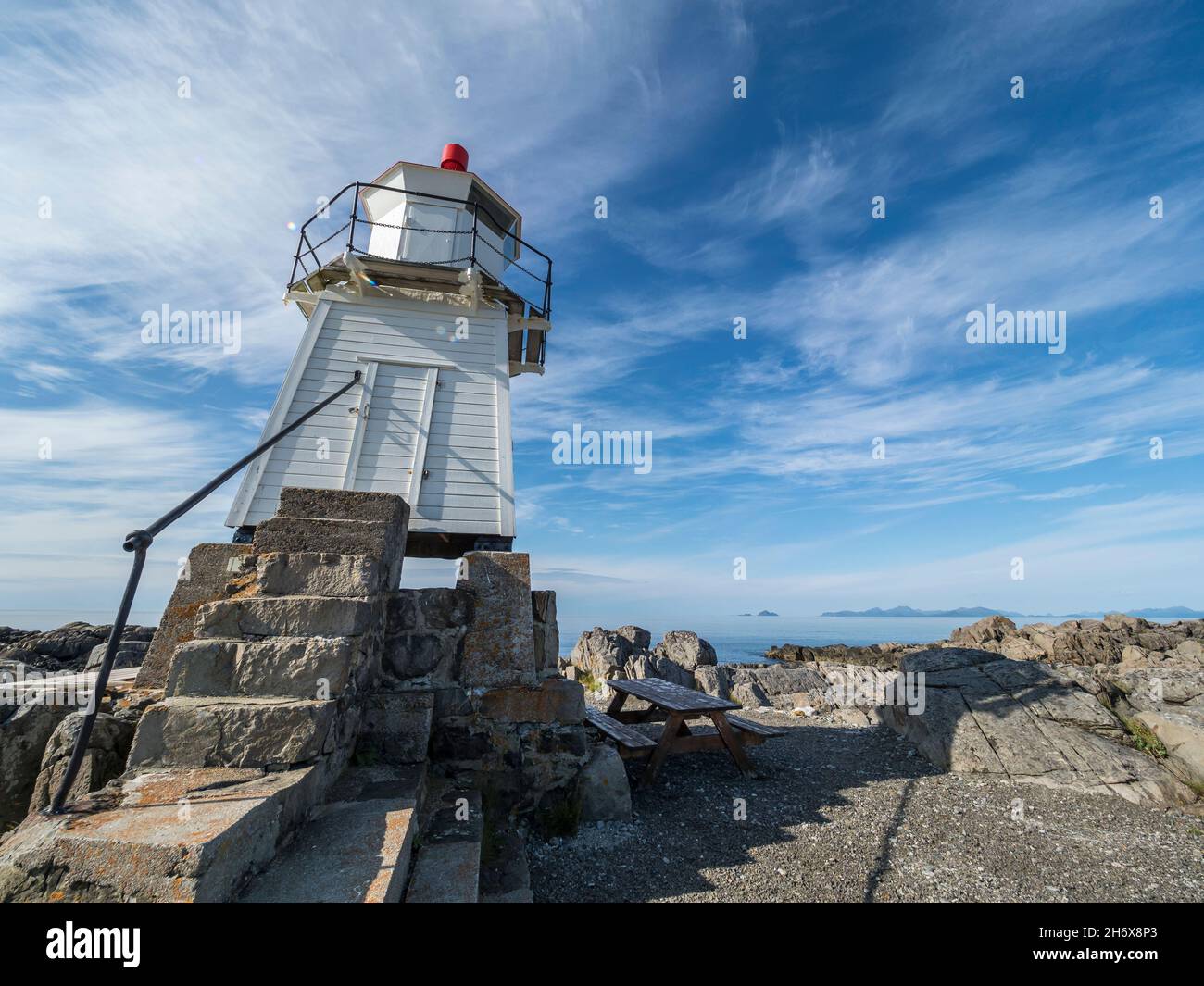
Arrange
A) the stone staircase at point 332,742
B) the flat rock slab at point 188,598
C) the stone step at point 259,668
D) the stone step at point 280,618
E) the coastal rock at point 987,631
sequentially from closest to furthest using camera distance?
the stone staircase at point 332,742 < the stone step at point 259,668 < the stone step at point 280,618 < the flat rock slab at point 188,598 < the coastal rock at point 987,631

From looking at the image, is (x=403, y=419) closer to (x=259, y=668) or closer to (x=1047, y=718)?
(x=259, y=668)

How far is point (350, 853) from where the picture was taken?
8.84 ft

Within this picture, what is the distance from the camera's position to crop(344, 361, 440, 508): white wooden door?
27.4ft

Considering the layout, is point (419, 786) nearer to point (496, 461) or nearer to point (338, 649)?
point (338, 649)

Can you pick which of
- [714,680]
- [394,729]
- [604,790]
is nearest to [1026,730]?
[604,790]

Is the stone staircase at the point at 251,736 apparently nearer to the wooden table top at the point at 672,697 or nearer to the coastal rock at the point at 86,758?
the coastal rock at the point at 86,758

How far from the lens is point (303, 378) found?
337 inches

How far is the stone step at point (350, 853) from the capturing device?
237cm

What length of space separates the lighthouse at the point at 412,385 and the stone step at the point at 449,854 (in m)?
4.50

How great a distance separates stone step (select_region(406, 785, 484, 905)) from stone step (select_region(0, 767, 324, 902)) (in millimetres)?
773

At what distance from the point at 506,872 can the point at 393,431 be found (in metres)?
6.40

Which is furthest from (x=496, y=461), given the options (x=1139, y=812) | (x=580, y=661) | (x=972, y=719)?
(x=580, y=661)

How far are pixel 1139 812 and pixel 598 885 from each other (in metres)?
5.76

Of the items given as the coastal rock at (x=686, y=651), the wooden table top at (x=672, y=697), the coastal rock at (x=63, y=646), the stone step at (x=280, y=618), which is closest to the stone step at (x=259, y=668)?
the stone step at (x=280, y=618)
